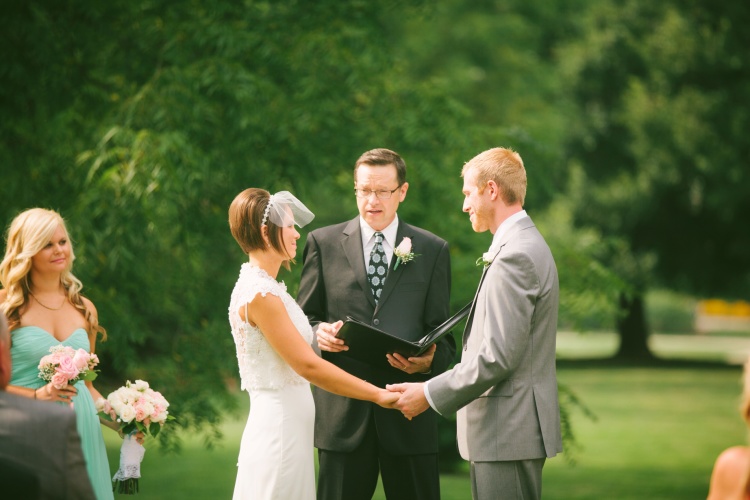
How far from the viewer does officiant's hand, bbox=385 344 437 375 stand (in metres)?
5.02

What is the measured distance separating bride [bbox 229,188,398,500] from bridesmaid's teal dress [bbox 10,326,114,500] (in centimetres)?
84

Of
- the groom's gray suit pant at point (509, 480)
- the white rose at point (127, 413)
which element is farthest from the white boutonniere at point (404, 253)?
the white rose at point (127, 413)

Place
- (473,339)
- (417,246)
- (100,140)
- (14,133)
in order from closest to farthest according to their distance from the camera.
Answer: (473,339)
(417,246)
(100,140)
(14,133)

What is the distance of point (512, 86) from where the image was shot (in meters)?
22.1

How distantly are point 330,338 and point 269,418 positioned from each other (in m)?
0.52

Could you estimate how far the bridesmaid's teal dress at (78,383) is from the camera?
4926 mm

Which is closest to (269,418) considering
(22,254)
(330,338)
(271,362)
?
(271,362)

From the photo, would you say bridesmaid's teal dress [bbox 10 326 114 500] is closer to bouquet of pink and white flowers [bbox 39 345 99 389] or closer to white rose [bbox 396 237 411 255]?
bouquet of pink and white flowers [bbox 39 345 99 389]

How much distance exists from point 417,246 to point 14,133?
4.91m

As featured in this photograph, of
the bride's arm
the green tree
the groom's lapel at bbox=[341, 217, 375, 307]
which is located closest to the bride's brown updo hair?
the bride's arm

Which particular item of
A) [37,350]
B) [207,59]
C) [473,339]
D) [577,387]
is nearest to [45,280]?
[37,350]

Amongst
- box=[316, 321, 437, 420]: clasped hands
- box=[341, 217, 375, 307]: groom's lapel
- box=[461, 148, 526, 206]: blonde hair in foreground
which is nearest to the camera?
box=[461, 148, 526, 206]: blonde hair in foreground

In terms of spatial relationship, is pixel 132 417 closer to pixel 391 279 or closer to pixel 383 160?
pixel 391 279

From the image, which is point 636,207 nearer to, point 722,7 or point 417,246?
point 722,7
